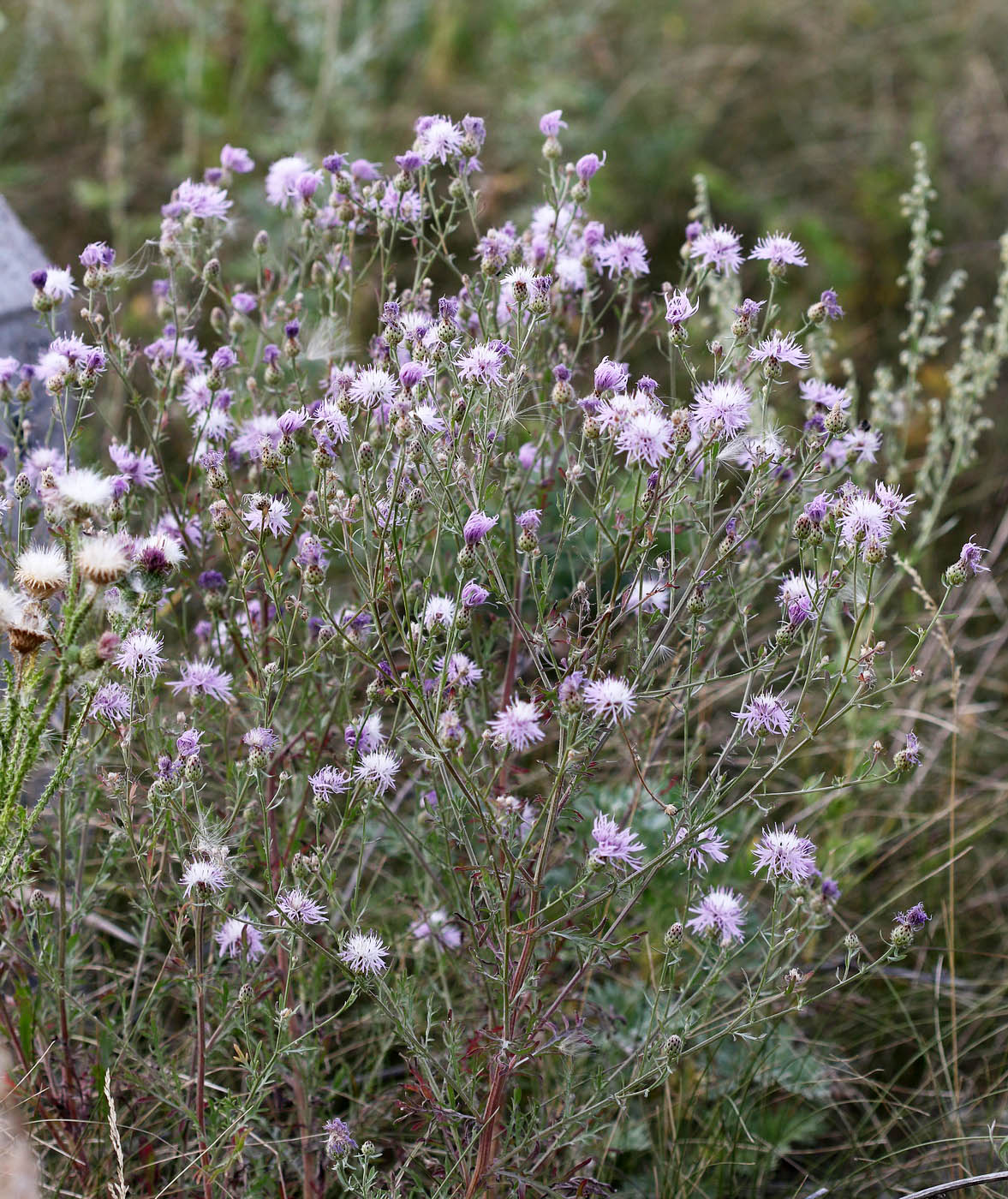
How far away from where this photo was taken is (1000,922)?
2486mm

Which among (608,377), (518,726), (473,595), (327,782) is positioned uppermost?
(608,377)

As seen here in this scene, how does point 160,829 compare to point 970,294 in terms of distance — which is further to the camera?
point 970,294

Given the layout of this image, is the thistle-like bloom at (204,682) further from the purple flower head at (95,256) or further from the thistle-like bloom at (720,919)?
the thistle-like bloom at (720,919)

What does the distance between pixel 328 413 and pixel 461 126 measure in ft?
2.21

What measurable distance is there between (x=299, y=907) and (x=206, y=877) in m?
0.14

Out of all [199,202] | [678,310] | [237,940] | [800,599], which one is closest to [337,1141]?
[237,940]

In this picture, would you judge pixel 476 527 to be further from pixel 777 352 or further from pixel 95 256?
pixel 95 256

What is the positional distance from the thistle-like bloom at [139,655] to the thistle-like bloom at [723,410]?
0.76 m

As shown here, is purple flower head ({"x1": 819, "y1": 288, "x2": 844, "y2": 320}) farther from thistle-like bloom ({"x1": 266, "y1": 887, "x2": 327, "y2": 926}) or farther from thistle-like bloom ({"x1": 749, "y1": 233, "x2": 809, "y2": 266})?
thistle-like bloom ({"x1": 266, "y1": 887, "x2": 327, "y2": 926})

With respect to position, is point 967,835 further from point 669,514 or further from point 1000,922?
point 669,514

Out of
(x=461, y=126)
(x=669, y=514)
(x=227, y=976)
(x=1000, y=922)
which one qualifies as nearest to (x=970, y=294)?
(x=1000, y=922)

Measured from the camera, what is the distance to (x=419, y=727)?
154cm

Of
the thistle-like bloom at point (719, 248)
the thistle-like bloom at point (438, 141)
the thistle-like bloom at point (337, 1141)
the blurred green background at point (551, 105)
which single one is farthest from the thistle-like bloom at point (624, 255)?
the blurred green background at point (551, 105)

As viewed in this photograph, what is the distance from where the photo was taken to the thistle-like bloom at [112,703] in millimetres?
1595
